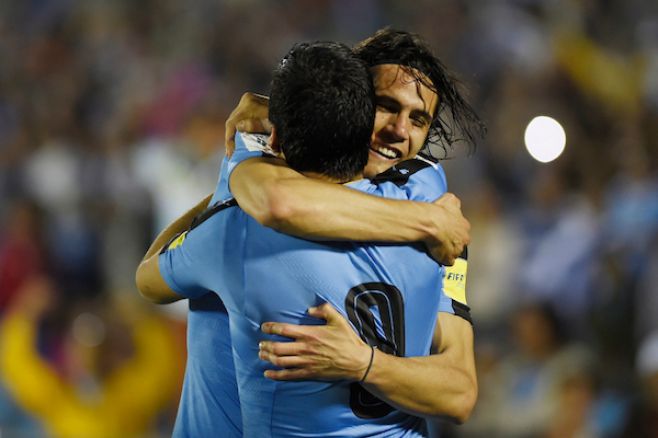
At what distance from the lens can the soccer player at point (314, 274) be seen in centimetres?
226

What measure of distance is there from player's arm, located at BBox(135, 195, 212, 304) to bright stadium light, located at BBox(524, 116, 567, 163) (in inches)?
152

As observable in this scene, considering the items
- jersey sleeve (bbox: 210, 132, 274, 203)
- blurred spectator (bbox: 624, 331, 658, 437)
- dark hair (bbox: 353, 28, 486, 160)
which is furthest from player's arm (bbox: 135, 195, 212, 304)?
blurred spectator (bbox: 624, 331, 658, 437)

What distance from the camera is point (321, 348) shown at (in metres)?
2.28

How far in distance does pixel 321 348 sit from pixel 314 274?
0.52ft

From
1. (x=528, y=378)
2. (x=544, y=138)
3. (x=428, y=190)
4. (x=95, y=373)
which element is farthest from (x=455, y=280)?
(x=95, y=373)

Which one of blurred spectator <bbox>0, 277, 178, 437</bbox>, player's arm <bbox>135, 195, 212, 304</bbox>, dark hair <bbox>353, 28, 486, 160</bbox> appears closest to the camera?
player's arm <bbox>135, 195, 212, 304</bbox>

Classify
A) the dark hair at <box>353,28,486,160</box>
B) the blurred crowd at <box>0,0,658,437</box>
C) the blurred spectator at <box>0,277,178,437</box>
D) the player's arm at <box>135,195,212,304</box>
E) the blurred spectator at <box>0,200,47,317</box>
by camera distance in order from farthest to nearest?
the blurred spectator at <box>0,200,47,317</box>
the blurred spectator at <box>0,277,178,437</box>
the blurred crowd at <box>0,0,658,437</box>
the dark hair at <box>353,28,486,160</box>
the player's arm at <box>135,195,212,304</box>

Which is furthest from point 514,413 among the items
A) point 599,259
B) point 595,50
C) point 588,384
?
point 595,50

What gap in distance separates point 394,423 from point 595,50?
16.9 feet

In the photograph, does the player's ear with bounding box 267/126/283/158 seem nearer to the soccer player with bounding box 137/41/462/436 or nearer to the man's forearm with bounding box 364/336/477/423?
the soccer player with bounding box 137/41/462/436

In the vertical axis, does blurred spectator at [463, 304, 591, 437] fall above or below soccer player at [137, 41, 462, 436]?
below

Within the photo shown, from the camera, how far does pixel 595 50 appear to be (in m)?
7.09

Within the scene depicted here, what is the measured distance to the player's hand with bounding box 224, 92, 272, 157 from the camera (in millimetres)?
2646

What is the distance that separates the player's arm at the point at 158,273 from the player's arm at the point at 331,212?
1.25 ft
